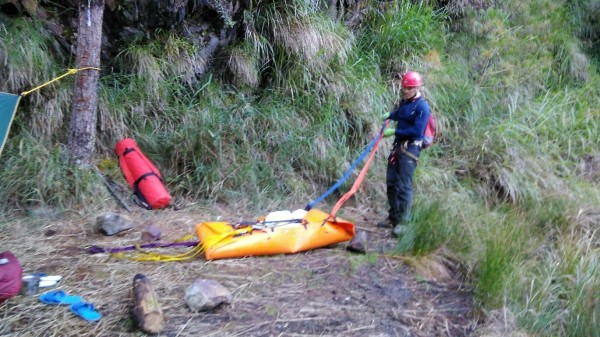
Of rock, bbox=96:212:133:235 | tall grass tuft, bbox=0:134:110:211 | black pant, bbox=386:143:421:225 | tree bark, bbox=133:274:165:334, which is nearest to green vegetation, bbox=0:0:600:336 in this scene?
tall grass tuft, bbox=0:134:110:211

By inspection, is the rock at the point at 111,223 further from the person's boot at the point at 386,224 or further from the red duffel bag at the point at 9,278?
the person's boot at the point at 386,224

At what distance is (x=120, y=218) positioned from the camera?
498 cm

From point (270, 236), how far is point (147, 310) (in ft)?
4.69

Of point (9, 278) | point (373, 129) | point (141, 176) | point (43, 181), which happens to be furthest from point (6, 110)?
point (373, 129)

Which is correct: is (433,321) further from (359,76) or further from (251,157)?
(359,76)

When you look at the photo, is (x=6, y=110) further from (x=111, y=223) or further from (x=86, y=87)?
(x=111, y=223)

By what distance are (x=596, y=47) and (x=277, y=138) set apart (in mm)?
7378

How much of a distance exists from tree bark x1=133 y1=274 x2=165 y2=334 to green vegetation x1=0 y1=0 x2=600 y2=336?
2.15 metres

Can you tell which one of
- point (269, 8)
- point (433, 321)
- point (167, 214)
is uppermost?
point (269, 8)

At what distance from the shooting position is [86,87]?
5.45m

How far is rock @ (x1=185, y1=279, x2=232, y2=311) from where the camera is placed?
141 inches

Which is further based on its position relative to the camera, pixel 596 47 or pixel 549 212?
pixel 596 47

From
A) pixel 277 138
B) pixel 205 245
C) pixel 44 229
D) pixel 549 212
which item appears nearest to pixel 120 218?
pixel 44 229

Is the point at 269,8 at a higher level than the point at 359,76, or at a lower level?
higher
